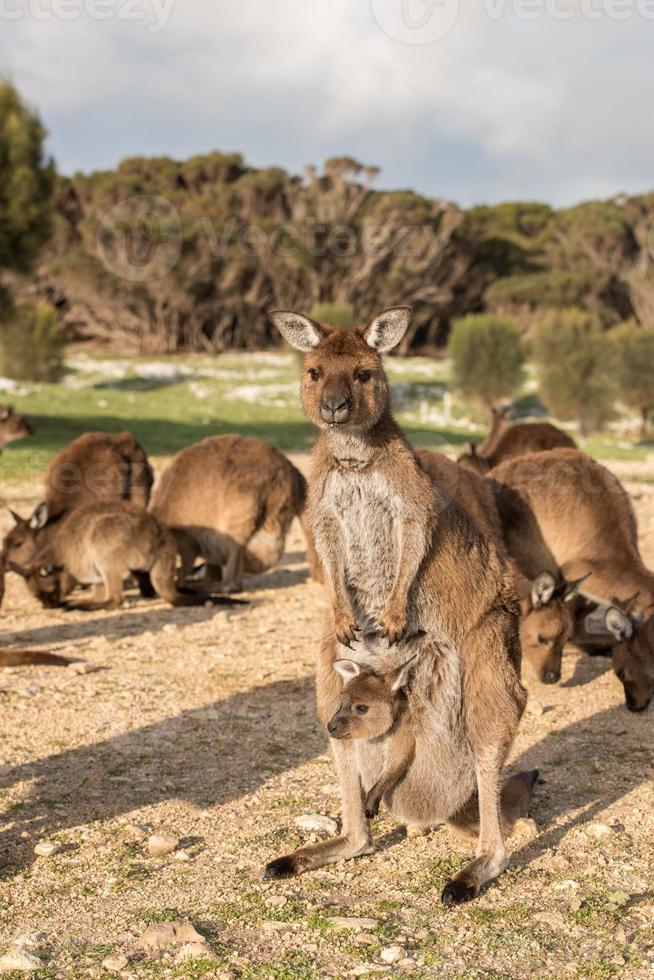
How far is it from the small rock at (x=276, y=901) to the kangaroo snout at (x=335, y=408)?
1431 mm

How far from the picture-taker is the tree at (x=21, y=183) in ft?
55.4

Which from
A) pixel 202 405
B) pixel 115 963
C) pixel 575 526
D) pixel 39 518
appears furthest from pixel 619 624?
pixel 202 405

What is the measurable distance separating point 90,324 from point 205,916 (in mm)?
43218

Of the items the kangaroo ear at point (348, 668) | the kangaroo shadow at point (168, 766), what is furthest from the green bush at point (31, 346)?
the kangaroo ear at point (348, 668)

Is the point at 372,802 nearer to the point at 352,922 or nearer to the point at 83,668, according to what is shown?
the point at 352,922

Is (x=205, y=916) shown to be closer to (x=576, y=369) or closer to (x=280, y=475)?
(x=280, y=475)

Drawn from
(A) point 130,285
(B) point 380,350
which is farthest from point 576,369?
(B) point 380,350

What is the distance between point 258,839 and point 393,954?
873 millimetres

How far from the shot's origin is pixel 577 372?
2756cm

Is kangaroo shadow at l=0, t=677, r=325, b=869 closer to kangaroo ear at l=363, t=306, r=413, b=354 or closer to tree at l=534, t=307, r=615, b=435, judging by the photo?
kangaroo ear at l=363, t=306, r=413, b=354

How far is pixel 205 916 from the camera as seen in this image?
2.86 meters

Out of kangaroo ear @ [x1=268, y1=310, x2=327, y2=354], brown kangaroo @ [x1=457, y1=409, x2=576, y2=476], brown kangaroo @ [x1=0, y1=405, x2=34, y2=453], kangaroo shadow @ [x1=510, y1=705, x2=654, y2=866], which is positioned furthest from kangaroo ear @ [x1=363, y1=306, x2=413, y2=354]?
brown kangaroo @ [x1=0, y1=405, x2=34, y2=453]

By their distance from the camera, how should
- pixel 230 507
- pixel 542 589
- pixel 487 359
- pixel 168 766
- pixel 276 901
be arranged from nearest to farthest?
1. pixel 276 901
2. pixel 168 766
3. pixel 542 589
4. pixel 230 507
5. pixel 487 359

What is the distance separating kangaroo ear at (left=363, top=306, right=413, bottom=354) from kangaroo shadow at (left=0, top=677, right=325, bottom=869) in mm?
1720
